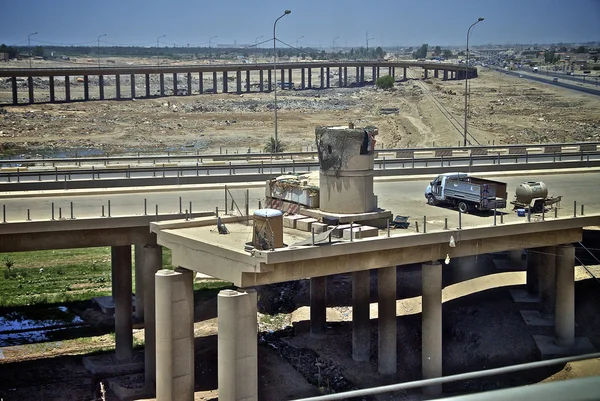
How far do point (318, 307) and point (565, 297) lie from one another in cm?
954

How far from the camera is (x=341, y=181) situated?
97.2 ft

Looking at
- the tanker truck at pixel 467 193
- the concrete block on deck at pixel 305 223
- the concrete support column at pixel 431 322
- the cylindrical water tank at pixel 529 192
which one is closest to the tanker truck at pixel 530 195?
the cylindrical water tank at pixel 529 192

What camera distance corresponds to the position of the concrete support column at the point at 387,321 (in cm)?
3198

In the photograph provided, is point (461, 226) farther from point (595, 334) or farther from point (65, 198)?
point (65, 198)

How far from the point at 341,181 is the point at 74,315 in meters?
17.1

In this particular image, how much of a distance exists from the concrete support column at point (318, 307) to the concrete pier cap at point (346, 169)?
8.39 meters

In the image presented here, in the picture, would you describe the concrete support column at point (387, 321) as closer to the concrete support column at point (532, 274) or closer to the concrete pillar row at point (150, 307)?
the concrete pillar row at point (150, 307)

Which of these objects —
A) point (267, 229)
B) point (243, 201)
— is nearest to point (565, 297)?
point (243, 201)

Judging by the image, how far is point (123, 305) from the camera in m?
35.4

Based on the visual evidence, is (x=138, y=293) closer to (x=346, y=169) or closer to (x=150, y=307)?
(x=150, y=307)

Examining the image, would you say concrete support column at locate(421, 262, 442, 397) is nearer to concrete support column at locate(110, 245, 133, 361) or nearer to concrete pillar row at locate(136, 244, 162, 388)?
concrete pillar row at locate(136, 244, 162, 388)

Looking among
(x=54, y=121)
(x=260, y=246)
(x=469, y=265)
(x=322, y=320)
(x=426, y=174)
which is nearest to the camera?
(x=260, y=246)

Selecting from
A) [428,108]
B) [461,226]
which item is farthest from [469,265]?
[428,108]

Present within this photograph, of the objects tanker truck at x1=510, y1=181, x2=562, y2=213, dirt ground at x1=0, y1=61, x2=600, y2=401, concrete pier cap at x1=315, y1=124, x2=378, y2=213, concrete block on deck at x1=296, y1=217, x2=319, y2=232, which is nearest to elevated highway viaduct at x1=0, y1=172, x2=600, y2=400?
tanker truck at x1=510, y1=181, x2=562, y2=213
